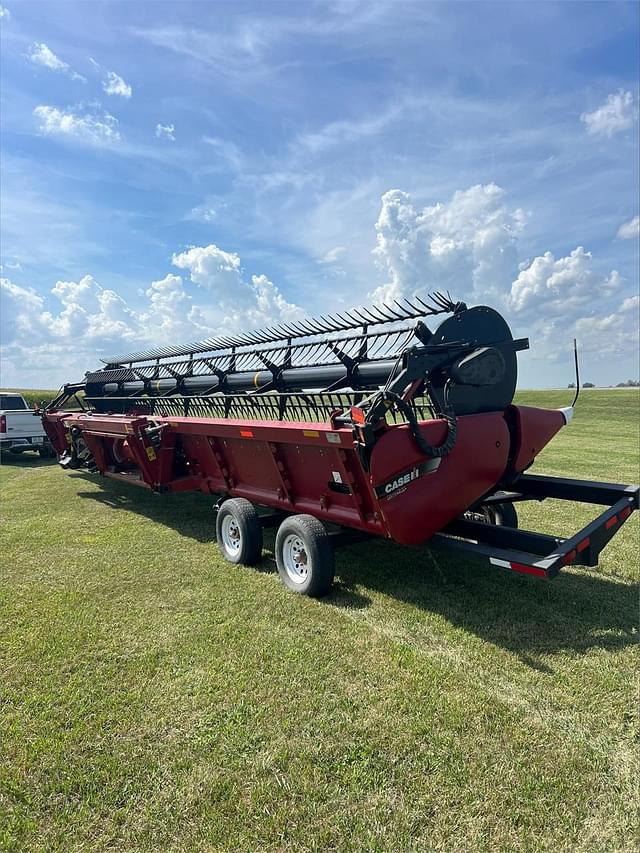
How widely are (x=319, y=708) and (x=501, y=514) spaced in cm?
305

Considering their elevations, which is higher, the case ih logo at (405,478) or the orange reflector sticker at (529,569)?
the case ih logo at (405,478)

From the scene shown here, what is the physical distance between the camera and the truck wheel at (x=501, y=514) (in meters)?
5.14

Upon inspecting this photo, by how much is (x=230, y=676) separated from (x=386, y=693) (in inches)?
37.1

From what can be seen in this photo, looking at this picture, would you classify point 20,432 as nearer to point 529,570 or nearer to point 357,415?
point 357,415

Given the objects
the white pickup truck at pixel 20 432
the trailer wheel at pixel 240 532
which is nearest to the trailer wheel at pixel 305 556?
the trailer wheel at pixel 240 532

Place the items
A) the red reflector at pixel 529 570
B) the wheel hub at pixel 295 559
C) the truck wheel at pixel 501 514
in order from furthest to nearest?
the truck wheel at pixel 501 514 < the wheel hub at pixel 295 559 < the red reflector at pixel 529 570

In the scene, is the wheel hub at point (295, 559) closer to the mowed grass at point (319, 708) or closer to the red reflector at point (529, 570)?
the mowed grass at point (319, 708)

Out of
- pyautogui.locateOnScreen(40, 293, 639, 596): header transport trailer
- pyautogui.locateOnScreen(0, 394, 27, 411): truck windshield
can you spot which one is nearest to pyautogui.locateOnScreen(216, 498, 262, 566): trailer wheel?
pyautogui.locateOnScreen(40, 293, 639, 596): header transport trailer

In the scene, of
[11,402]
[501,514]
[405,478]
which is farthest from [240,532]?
[11,402]

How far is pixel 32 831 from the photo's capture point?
210cm

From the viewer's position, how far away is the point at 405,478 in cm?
367

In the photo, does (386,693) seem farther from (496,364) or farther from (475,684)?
(496,364)

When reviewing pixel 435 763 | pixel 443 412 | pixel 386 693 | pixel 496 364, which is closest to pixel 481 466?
pixel 443 412

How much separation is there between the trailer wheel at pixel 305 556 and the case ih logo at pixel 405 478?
78 centimetres
